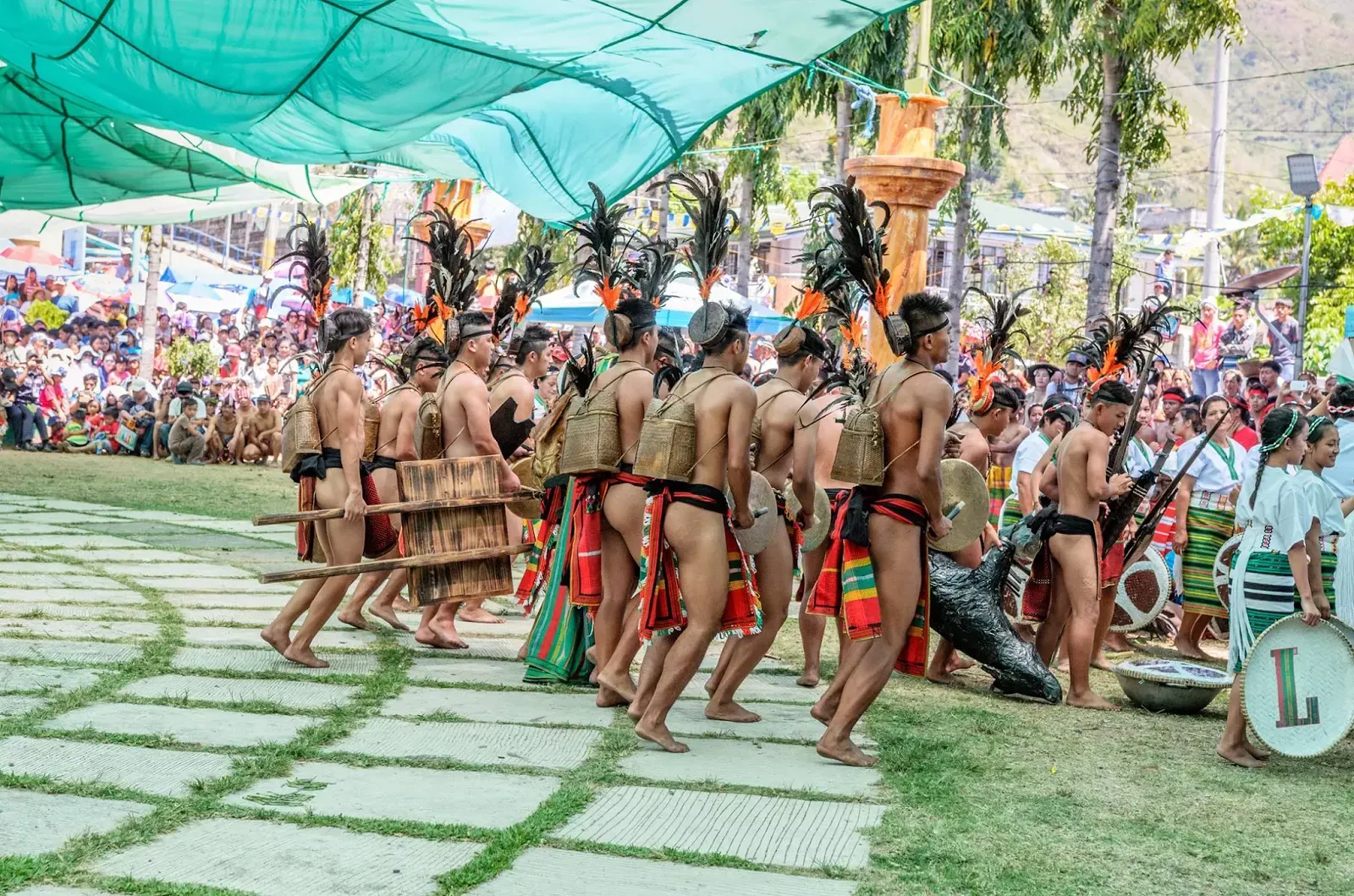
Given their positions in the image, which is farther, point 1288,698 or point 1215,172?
point 1215,172

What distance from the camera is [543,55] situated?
7.13 metres

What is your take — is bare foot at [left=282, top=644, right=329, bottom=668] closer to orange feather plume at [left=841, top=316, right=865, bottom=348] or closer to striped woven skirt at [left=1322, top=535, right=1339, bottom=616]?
orange feather plume at [left=841, top=316, right=865, bottom=348]

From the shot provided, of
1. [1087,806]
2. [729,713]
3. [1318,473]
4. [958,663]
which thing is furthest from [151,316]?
[1087,806]

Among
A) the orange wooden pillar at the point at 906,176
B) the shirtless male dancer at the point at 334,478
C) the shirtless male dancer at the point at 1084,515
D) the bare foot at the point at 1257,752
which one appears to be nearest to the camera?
the bare foot at the point at 1257,752

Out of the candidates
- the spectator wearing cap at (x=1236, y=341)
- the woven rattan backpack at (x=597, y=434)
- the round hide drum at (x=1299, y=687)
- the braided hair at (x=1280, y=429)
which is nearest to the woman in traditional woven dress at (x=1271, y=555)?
the braided hair at (x=1280, y=429)

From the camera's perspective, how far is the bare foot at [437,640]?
788 cm

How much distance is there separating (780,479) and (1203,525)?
3906 millimetres

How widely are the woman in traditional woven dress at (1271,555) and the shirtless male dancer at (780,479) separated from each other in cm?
192

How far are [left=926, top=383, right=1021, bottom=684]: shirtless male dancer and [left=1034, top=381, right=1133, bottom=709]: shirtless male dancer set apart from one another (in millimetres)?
446

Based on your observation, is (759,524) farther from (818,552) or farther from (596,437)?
(818,552)

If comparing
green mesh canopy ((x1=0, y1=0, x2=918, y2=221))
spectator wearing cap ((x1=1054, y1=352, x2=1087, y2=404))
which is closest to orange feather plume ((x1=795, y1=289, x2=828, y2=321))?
green mesh canopy ((x1=0, y1=0, x2=918, y2=221))

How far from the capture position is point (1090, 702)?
708 cm

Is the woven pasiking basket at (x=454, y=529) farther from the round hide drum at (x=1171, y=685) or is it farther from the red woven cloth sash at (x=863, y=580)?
the round hide drum at (x=1171, y=685)

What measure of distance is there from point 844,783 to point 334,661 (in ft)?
10.2
